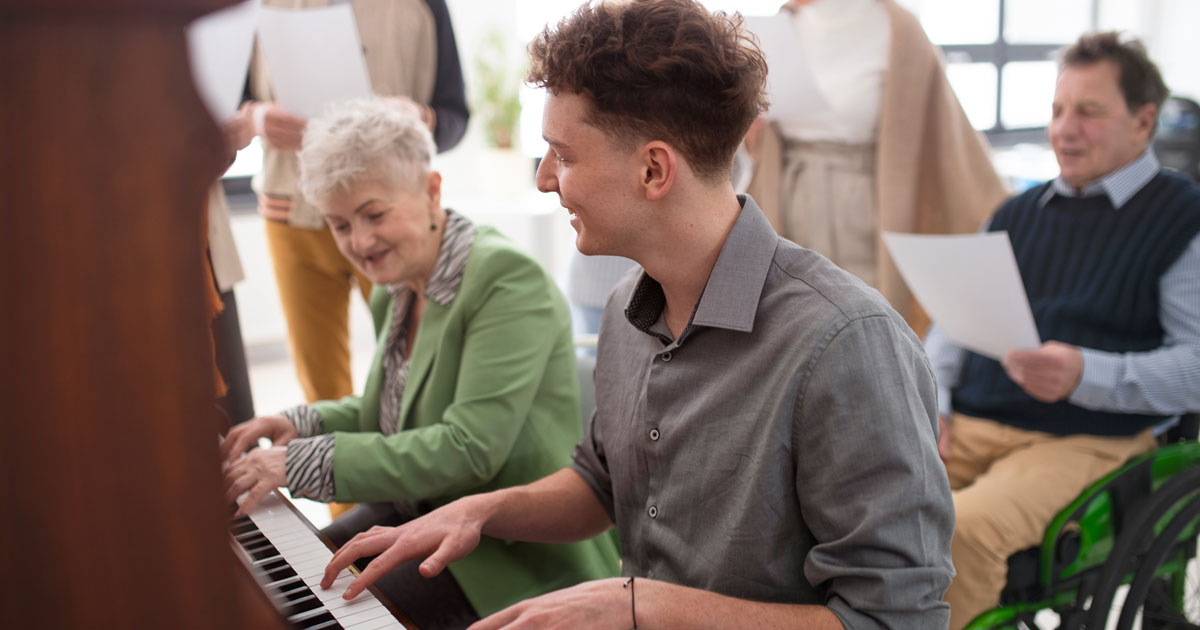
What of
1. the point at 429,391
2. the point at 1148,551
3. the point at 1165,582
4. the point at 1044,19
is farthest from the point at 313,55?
the point at 1044,19

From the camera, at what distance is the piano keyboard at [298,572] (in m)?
1.04

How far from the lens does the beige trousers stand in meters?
2.32

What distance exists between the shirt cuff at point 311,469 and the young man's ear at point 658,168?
72cm

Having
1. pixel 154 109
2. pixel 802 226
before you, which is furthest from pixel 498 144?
pixel 154 109

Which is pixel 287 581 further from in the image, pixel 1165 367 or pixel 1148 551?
pixel 1165 367

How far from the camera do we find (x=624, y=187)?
103 centimetres

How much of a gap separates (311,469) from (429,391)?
24 cm

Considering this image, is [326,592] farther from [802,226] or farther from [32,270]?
[802,226]

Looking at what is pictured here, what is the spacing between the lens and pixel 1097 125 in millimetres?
1953

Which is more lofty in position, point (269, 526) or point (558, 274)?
point (269, 526)

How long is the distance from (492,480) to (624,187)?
0.75m

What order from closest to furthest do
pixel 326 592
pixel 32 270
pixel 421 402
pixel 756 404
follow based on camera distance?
pixel 32 270, pixel 756 404, pixel 326 592, pixel 421 402

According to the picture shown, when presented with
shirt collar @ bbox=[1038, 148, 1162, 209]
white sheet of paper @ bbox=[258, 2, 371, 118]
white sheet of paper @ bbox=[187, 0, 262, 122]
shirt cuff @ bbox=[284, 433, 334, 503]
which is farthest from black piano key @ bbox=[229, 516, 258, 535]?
shirt collar @ bbox=[1038, 148, 1162, 209]

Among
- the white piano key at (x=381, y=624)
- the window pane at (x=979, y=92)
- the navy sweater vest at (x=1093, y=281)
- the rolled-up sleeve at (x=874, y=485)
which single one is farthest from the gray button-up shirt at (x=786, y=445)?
the window pane at (x=979, y=92)
